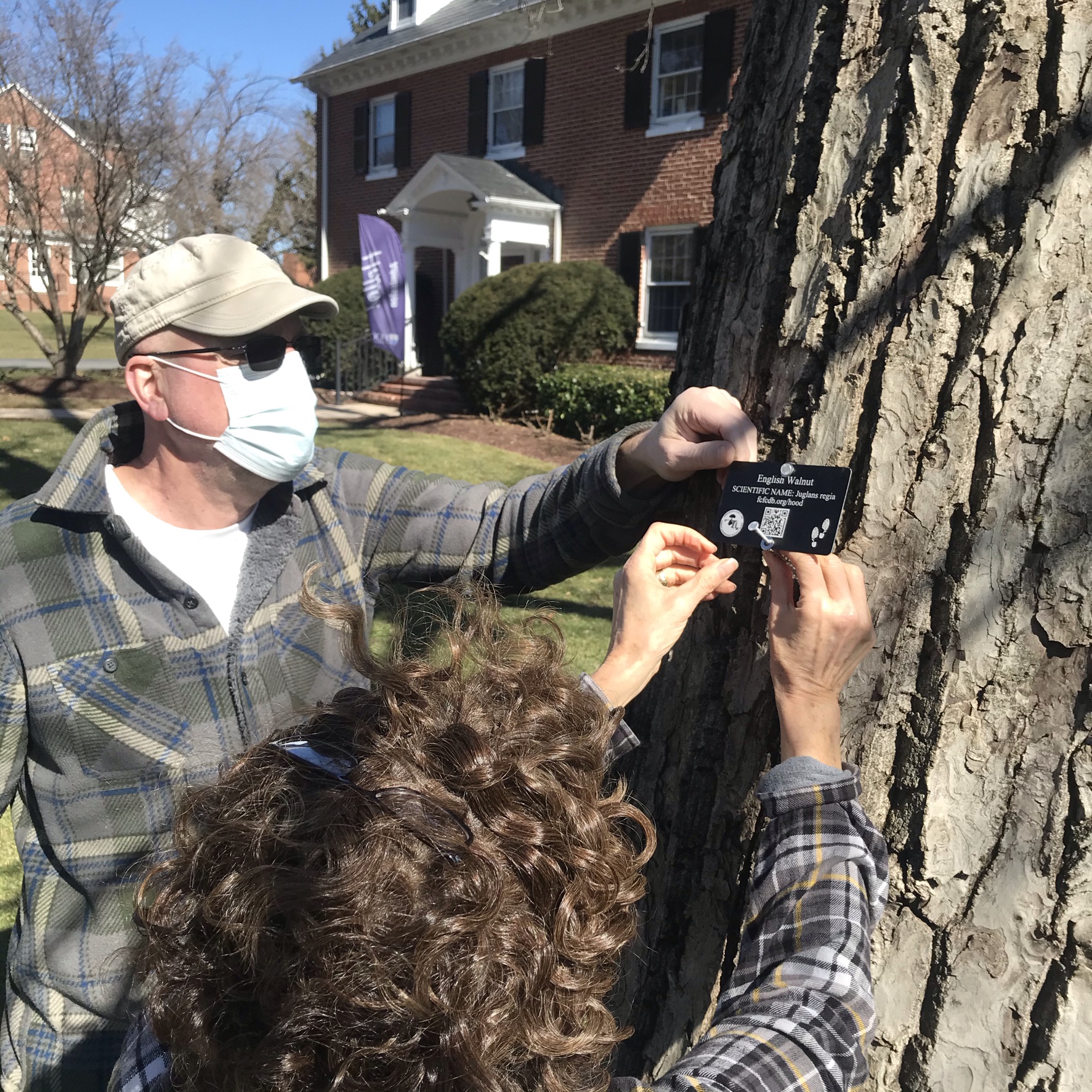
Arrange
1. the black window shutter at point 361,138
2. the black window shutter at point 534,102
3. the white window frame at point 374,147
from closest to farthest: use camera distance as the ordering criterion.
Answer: the black window shutter at point 534,102, the white window frame at point 374,147, the black window shutter at point 361,138

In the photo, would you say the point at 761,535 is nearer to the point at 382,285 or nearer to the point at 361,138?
the point at 382,285

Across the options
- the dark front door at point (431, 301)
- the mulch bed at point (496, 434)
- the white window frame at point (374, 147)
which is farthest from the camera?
the white window frame at point (374, 147)

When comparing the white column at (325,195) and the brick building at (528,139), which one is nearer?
the brick building at (528,139)

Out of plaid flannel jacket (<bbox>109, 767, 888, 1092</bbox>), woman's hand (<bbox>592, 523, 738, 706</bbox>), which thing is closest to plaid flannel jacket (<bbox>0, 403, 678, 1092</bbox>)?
woman's hand (<bbox>592, 523, 738, 706</bbox>)

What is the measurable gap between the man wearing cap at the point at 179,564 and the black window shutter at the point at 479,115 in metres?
17.9

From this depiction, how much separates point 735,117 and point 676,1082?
1.70 metres

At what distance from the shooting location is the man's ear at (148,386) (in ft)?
7.02

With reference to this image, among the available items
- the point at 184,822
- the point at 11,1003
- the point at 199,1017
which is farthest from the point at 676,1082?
the point at 11,1003

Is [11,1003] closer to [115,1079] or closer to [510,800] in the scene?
[115,1079]

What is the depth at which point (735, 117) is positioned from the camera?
1.90 meters

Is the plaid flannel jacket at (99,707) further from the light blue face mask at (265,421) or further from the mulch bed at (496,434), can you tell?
the mulch bed at (496,434)

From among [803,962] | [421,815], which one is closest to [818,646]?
[803,962]

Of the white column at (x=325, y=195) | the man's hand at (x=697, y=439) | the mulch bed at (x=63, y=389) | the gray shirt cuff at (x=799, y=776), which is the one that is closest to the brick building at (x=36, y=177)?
the mulch bed at (x=63, y=389)

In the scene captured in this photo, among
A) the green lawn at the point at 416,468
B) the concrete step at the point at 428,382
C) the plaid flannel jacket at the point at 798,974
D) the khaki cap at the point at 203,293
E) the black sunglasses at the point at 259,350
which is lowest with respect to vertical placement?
the green lawn at the point at 416,468
